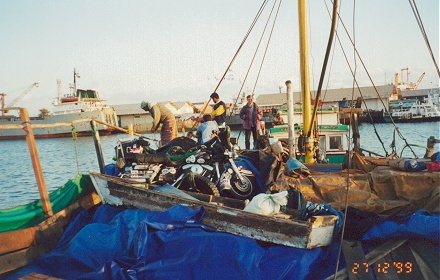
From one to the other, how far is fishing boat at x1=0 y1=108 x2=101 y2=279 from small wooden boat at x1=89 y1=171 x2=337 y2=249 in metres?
1.22

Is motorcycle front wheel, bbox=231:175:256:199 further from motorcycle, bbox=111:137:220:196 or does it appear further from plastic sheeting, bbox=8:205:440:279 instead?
plastic sheeting, bbox=8:205:440:279

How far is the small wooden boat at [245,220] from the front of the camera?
4879 mm

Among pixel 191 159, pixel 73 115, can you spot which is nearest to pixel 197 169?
pixel 191 159

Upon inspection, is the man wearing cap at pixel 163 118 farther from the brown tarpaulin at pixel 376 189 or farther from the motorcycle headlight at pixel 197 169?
the brown tarpaulin at pixel 376 189

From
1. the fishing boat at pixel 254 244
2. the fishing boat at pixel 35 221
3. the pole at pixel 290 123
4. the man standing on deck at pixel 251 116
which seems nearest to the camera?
the fishing boat at pixel 254 244

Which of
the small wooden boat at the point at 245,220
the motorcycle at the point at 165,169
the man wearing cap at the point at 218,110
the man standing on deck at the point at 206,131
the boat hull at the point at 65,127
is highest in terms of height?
the man wearing cap at the point at 218,110

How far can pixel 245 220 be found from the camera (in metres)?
5.28

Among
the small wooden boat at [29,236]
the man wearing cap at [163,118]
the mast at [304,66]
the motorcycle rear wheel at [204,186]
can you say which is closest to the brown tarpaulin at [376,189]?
the motorcycle rear wheel at [204,186]

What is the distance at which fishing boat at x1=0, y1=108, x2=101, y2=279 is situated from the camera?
588 centimetres

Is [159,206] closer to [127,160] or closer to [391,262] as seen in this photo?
[127,160]

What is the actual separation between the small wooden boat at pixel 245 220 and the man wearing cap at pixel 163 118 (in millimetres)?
2993

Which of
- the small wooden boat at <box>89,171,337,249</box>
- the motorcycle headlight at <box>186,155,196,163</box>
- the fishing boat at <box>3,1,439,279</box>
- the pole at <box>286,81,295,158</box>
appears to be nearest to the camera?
the fishing boat at <box>3,1,439,279</box>

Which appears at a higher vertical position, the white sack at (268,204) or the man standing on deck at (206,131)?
the man standing on deck at (206,131)

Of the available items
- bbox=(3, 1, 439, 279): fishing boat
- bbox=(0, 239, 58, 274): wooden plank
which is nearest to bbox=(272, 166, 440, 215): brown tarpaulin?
bbox=(3, 1, 439, 279): fishing boat
